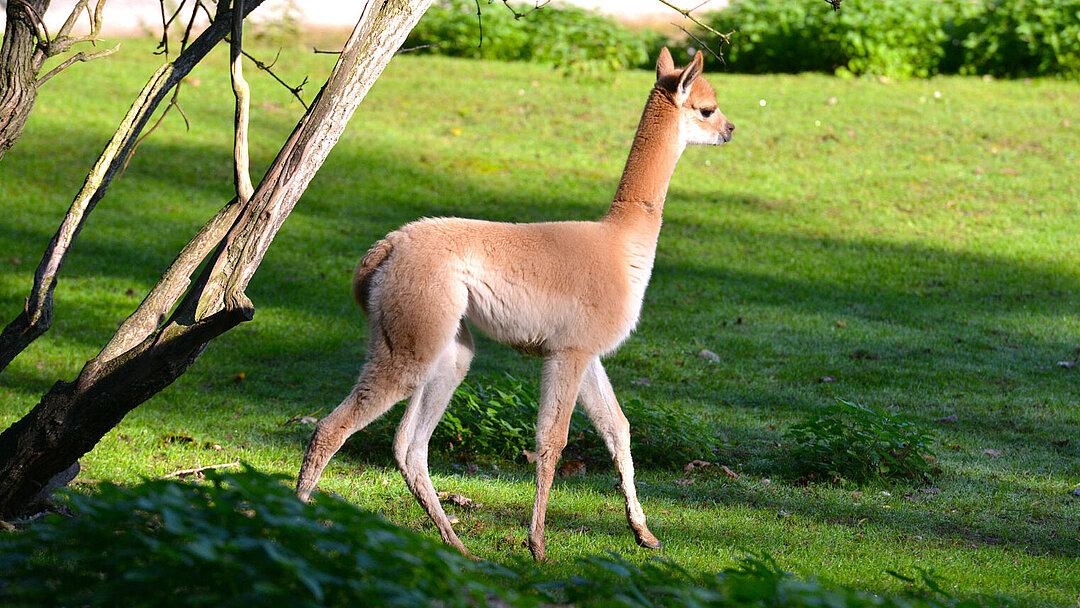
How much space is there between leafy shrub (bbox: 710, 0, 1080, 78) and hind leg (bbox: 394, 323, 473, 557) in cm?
1702

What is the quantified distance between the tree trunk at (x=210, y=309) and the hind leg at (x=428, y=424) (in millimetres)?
1131

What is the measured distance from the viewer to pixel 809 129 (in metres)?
19.2

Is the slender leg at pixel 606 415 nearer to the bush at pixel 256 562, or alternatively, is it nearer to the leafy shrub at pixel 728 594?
the leafy shrub at pixel 728 594

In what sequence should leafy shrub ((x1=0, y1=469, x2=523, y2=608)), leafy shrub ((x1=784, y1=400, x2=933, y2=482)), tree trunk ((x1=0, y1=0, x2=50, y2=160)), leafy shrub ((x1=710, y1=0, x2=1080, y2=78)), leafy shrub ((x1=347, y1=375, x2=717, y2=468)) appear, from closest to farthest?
1. leafy shrub ((x1=0, y1=469, x2=523, y2=608))
2. tree trunk ((x1=0, y1=0, x2=50, y2=160))
3. leafy shrub ((x1=784, y1=400, x2=933, y2=482))
4. leafy shrub ((x1=347, y1=375, x2=717, y2=468))
5. leafy shrub ((x1=710, y1=0, x2=1080, y2=78))

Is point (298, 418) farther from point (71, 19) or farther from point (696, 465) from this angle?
point (71, 19)

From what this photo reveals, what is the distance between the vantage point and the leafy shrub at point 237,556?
303cm

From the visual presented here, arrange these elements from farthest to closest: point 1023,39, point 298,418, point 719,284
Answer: point 1023,39 < point 719,284 < point 298,418

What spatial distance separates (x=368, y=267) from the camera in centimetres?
538

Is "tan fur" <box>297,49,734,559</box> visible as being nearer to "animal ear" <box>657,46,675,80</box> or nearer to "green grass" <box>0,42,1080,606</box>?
"animal ear" <box>657,46,675,80</box>

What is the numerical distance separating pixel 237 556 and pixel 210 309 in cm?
202

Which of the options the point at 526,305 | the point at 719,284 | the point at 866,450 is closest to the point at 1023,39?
the point at 719,284

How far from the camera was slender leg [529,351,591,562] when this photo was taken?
535cm

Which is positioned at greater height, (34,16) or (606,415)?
(34,16)

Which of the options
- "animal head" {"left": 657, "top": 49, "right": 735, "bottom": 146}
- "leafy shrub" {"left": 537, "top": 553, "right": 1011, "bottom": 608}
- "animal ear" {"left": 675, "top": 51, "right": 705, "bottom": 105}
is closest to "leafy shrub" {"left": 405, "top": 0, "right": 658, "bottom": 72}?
"animal head" {"left": 657, "top": 49, "right": 735, "bottom": 146}
